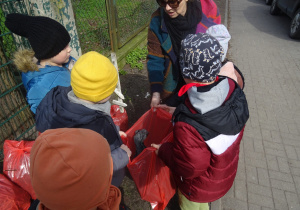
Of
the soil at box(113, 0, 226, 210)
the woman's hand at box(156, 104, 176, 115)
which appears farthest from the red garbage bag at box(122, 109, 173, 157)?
the soil at box(113, 0, 226, 210)

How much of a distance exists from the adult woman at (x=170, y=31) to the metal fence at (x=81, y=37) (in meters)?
1.51

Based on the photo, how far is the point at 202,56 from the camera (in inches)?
46.7

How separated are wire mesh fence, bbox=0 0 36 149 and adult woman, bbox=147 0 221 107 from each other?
157 centimetres

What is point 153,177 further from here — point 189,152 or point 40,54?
point 40,54

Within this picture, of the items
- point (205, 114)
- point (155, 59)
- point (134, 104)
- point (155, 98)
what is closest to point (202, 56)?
point (205, 114)

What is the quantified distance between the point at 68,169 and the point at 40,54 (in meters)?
1.35

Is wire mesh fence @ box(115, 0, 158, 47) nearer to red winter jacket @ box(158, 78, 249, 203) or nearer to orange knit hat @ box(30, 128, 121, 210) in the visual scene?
red winter jacket @ box(158, 78, 249, 203)

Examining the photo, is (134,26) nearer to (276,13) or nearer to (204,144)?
(204,144)

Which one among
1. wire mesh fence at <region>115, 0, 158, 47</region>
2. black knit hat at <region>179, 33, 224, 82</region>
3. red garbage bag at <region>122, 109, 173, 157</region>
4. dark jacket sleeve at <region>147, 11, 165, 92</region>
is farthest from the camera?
wire mesh fence at <region>115, 0, 158, 47</region>

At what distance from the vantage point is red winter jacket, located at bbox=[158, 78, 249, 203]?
1.26 meters

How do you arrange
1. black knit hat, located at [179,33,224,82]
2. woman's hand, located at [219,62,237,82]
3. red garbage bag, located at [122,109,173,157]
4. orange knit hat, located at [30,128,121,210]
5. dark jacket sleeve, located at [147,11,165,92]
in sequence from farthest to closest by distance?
red garbage bag, located at [122,109,173,157] → dark jacket sleeve, located at [147,11,165,92] → woman's hand, located at [219,62,237,82] → black knit hat, located at [179,33,224,82] → orange knit hat, located at [30,128,121,210]

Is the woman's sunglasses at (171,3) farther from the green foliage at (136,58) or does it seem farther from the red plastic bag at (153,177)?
the green foliage at (136,58)

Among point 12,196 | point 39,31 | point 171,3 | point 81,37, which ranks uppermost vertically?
point 171,3

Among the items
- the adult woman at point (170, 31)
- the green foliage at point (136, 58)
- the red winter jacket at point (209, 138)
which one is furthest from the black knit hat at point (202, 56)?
the green foliage at point (136, 58)
